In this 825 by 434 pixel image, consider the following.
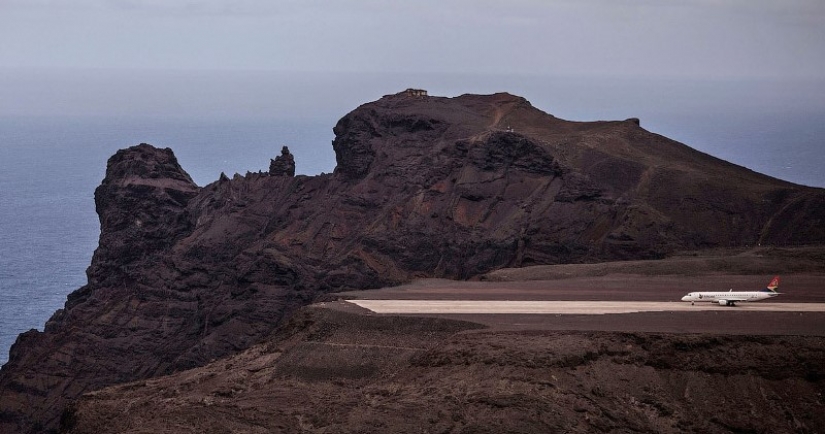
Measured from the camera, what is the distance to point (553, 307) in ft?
211

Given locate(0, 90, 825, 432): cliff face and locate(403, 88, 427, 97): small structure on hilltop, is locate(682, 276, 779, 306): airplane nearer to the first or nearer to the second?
locate(0, 90, 825, 432): cliff face

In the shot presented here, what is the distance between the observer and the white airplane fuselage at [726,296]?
2564 inches

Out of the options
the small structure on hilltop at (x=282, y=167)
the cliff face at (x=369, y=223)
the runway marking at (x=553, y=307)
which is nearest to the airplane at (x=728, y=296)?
the runway marking at (x=553, y=307)

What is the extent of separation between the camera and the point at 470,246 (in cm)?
9531

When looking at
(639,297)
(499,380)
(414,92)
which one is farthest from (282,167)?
(499,380)

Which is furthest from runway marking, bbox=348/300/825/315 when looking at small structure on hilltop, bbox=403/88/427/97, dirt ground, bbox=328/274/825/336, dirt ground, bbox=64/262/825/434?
small structure on hilltop, bbox=403/88/427/97

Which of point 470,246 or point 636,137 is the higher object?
point 636,137

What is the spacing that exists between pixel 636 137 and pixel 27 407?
172ft

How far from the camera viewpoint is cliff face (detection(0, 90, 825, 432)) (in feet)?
302

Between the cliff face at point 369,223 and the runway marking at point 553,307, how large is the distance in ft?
73.3

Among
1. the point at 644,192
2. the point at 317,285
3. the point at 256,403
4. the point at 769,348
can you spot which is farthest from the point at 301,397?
the point at 644,192

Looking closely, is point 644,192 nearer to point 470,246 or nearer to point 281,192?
point 470,246

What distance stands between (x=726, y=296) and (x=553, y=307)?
8299 millimetres

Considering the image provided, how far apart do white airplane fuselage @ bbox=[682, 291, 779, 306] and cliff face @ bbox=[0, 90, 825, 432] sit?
22.3 meters
